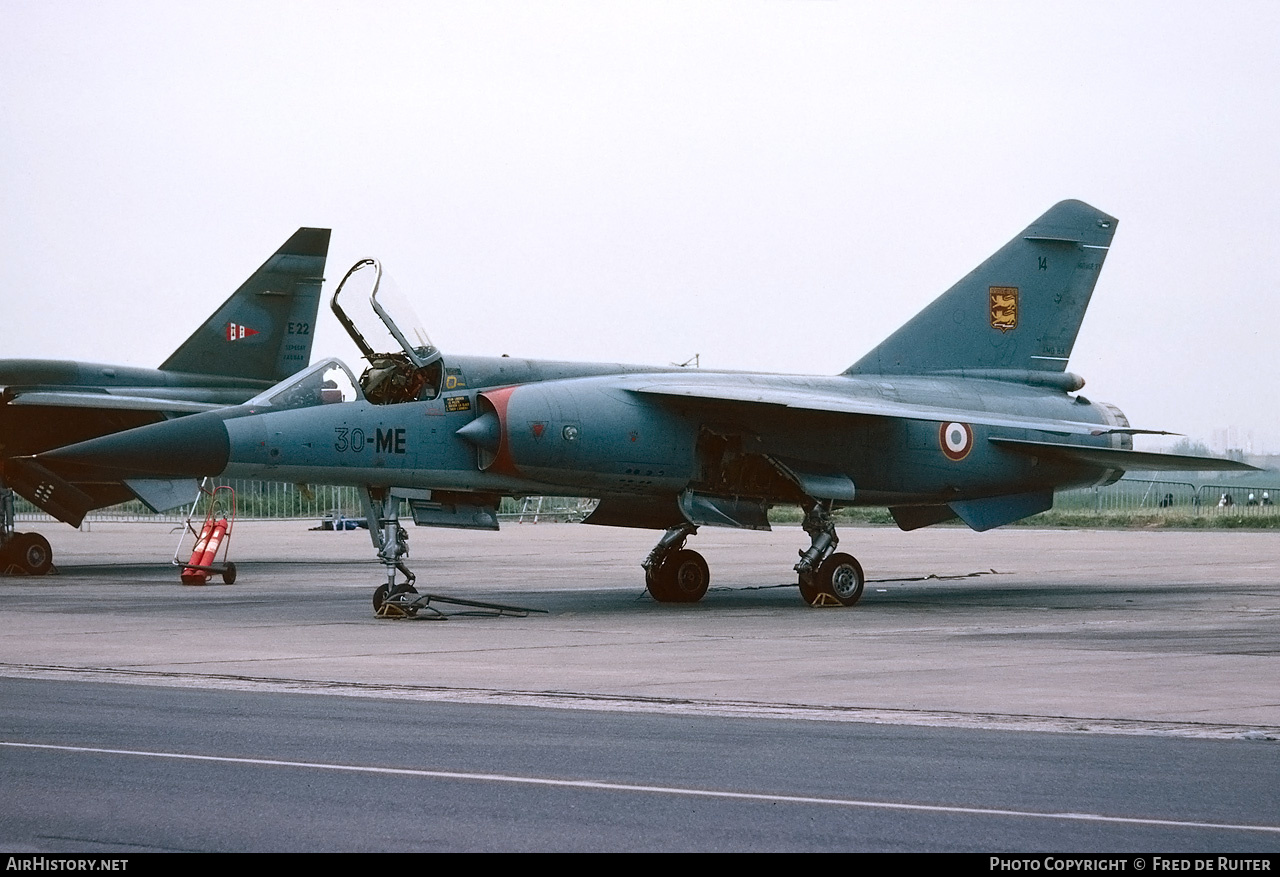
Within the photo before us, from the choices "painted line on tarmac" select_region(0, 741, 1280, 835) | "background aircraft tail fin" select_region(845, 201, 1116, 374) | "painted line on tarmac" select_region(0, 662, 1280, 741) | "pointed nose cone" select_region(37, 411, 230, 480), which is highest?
"background aircraft tail fin" select_region(845, 201, 1116, 374)

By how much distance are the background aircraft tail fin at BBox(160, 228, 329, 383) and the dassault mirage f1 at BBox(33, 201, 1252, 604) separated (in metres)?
9.08

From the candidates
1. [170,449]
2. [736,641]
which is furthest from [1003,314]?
[170,449]

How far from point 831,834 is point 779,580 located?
18.7m

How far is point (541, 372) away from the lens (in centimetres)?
1839

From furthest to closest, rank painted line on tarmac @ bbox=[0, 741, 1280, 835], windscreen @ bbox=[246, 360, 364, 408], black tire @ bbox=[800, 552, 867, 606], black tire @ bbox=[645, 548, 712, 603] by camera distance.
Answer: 1. black tire @ bbox=[645, 548, 712, 603]
2. black tire @ bbox=[800, 552, 867, 606]
3. windscreen @ bbox=[246, 360, 364, 408]
4. painted line on tarmac @ bbox=[0, 741, 1280, 835]

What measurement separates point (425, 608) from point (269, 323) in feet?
41.9

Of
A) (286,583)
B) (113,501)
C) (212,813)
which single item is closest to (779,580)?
(286,583)

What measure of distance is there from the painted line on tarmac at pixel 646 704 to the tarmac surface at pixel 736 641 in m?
0.04

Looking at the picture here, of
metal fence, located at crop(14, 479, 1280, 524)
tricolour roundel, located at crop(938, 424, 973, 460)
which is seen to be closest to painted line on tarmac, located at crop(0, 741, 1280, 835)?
tricolour roundel, located at crop(938, 424, 973, 460)

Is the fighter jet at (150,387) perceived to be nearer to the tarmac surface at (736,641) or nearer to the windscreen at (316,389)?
the tarmac surface at (736,641)

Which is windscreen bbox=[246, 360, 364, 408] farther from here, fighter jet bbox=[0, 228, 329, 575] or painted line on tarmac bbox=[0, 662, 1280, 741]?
fighter jet bbox=[0, 228, 329, 575]

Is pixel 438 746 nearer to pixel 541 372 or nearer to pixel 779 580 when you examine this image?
pixel 541 372

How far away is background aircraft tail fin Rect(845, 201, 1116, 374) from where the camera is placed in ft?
71.5

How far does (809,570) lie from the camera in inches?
744
